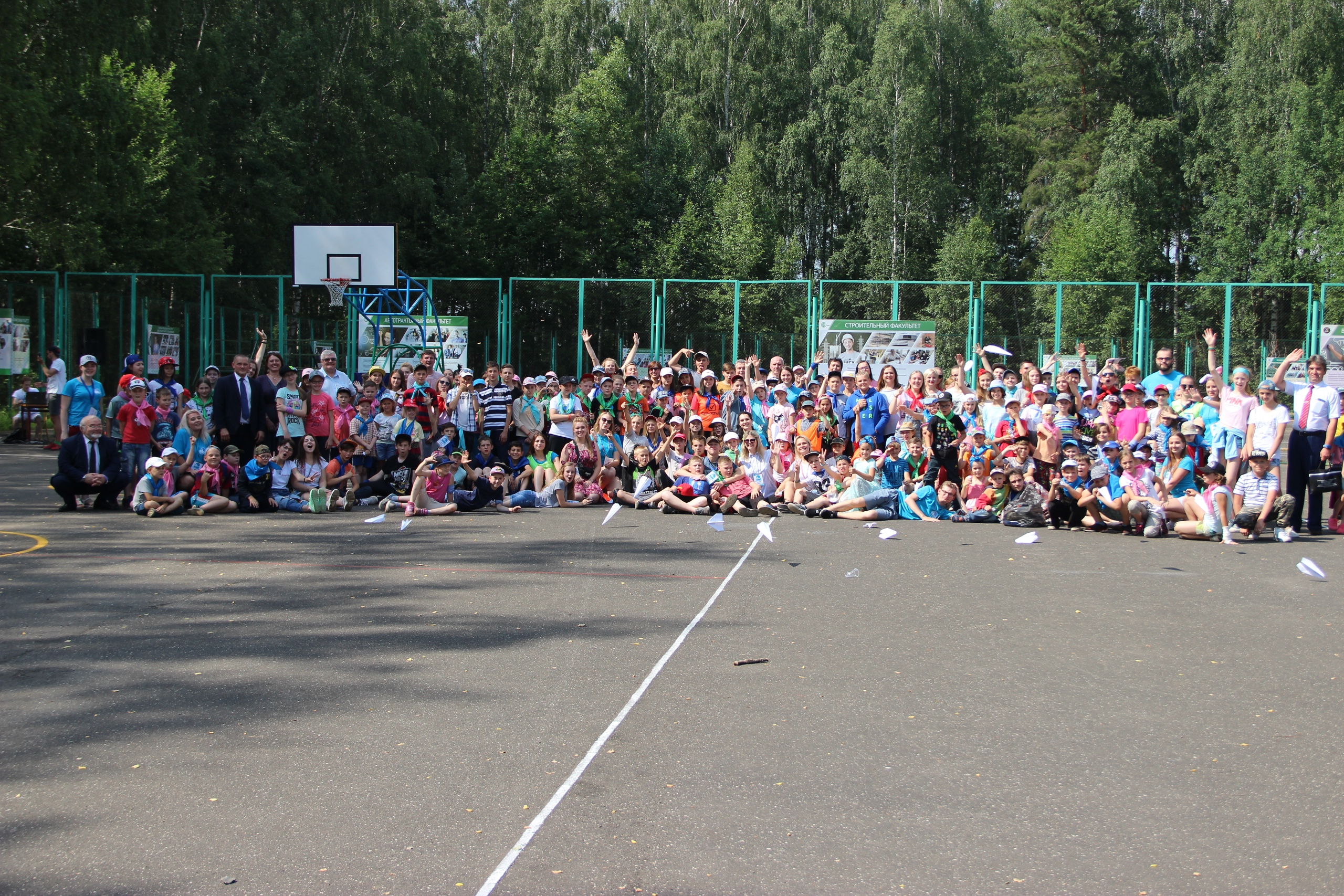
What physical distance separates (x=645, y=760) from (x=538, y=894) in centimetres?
130

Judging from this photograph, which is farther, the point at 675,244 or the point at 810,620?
the point at 675,244

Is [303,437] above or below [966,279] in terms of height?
below

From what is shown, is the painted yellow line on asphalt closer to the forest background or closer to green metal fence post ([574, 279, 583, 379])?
green metal fence post ([574, 279, 583, 379])

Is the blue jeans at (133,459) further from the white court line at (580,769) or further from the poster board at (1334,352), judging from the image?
the poster board at (1334,352)

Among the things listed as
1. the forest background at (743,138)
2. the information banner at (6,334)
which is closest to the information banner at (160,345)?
the information banner at (6,334)

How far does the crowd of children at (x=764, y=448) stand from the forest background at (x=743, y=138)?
1856cm

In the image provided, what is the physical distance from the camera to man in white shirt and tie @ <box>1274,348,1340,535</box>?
12.5 m

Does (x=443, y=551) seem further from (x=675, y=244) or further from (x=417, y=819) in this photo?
(x=675, y=244)

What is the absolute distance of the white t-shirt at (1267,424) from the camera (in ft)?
41.3

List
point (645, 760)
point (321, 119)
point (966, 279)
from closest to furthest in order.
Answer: point (645, 760)
point (321, 119)
point (966, 279)

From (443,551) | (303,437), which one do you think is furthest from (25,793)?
(303,437)

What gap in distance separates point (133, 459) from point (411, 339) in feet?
30.8

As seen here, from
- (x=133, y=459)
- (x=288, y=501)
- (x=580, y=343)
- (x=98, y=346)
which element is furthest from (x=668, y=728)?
(x=98, y=346)

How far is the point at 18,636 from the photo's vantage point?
23.9 ft
